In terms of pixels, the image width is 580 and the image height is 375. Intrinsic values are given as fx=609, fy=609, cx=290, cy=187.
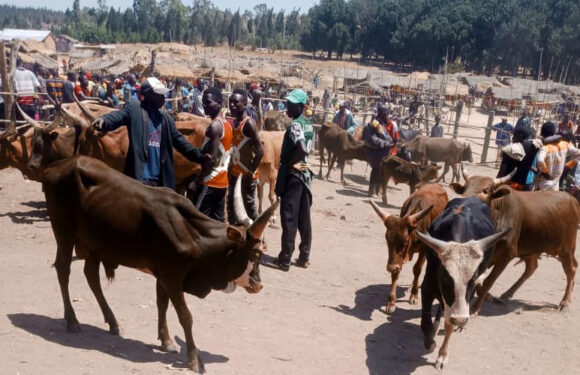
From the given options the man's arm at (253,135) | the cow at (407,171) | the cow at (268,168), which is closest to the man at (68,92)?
the cow at (268,168)

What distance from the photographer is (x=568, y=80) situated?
5478 centimetres

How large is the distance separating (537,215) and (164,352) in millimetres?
4928

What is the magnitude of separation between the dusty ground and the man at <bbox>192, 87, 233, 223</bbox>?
961mm

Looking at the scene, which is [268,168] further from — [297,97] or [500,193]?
[500,193]

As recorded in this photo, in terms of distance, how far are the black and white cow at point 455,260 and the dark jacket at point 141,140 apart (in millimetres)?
2448

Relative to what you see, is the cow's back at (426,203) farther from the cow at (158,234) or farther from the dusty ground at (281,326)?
the cow at (158,234)

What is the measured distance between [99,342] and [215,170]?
222 cm

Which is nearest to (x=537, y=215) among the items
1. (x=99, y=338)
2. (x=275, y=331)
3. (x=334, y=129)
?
(x=275, y=331)

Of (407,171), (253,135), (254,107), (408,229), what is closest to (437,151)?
(407,171)

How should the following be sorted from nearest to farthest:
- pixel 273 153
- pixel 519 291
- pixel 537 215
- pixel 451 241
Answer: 1. pixel 451 241
2. pixel 537 215
3. pixel 519 291
4. pixel 273 153

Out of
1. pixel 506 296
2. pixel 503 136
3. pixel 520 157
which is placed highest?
pixel 520 157

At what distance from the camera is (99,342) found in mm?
5082

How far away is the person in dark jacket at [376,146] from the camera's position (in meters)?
14.1

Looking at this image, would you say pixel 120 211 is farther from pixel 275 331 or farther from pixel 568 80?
pixel 568 80
